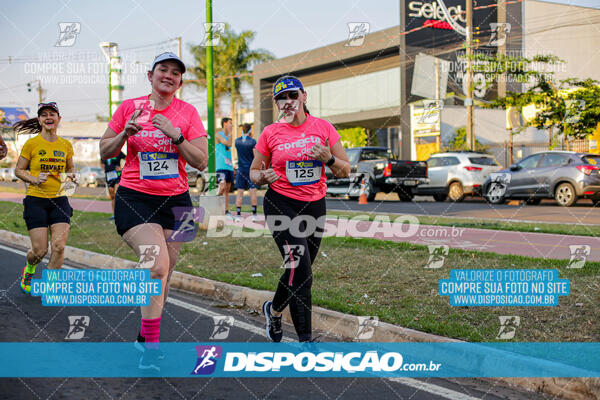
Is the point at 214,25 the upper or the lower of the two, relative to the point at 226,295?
upper

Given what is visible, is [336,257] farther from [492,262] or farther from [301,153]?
[301,153]

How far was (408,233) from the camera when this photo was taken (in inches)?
442

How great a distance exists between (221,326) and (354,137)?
36919 millimetres

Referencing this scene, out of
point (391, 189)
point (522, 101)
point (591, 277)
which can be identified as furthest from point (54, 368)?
point (522, 101)

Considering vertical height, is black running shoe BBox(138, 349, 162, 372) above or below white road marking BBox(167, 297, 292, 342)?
above

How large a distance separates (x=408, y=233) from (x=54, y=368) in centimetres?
802

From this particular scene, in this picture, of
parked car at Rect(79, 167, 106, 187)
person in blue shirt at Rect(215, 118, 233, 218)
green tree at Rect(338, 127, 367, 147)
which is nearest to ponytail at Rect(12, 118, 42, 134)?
person in blue shirt at Rect(215, 118, 233, 218)

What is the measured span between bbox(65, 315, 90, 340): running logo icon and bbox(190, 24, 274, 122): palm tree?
131 ft

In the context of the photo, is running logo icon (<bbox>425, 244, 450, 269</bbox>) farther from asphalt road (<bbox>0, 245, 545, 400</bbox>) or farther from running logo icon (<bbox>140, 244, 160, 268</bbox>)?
running logo icon (<bbox>140, 244, 160, 268</bbox>)

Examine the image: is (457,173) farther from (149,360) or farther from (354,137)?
(354,137)

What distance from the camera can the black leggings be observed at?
4449 millimetres

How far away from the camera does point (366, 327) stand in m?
4.94

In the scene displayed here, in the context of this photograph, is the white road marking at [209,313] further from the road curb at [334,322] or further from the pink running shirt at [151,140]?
the pink running shirt at [151,140]

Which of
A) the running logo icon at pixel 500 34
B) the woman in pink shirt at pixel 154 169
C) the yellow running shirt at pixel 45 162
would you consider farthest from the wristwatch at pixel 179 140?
the running logo icon at pixel 500 34
